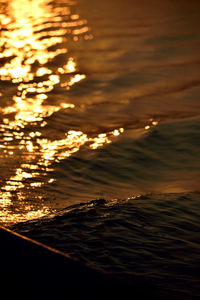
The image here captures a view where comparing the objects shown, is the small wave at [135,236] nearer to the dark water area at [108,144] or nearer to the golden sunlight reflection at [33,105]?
the dark water area at [108,144]

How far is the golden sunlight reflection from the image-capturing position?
11.6ft

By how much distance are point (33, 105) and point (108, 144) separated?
53.6 inches

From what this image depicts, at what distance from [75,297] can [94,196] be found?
6.89 ft

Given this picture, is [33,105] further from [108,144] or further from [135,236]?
[135,236]

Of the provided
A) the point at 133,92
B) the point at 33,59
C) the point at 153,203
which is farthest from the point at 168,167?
the point at 33,59

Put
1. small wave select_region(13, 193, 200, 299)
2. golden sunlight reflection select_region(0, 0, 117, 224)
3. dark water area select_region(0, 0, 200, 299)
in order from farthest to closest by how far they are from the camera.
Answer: golden sunlight reflection select_region(0, 0, 117, 224) < dark water area select_region(0, 0, 200, 299) < small wave select_region(13, 193, 200, 299)

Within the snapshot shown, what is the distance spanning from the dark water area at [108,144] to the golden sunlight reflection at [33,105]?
0.01 m

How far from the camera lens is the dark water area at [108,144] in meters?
2.74

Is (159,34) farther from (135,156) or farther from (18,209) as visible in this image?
(18,209)

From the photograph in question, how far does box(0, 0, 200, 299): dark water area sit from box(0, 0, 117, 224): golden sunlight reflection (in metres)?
0.01

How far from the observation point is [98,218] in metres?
3.01

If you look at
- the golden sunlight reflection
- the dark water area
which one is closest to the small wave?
the dark water area

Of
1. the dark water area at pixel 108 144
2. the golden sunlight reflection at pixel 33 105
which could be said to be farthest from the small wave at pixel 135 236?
the golden sunlight reflection at pixel 33 105

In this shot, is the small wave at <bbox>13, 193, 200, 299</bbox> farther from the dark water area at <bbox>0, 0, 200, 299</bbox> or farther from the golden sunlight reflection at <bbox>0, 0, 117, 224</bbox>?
the golden sunlight reflection at <bbox>0, 0, 117, 224</bbox>
